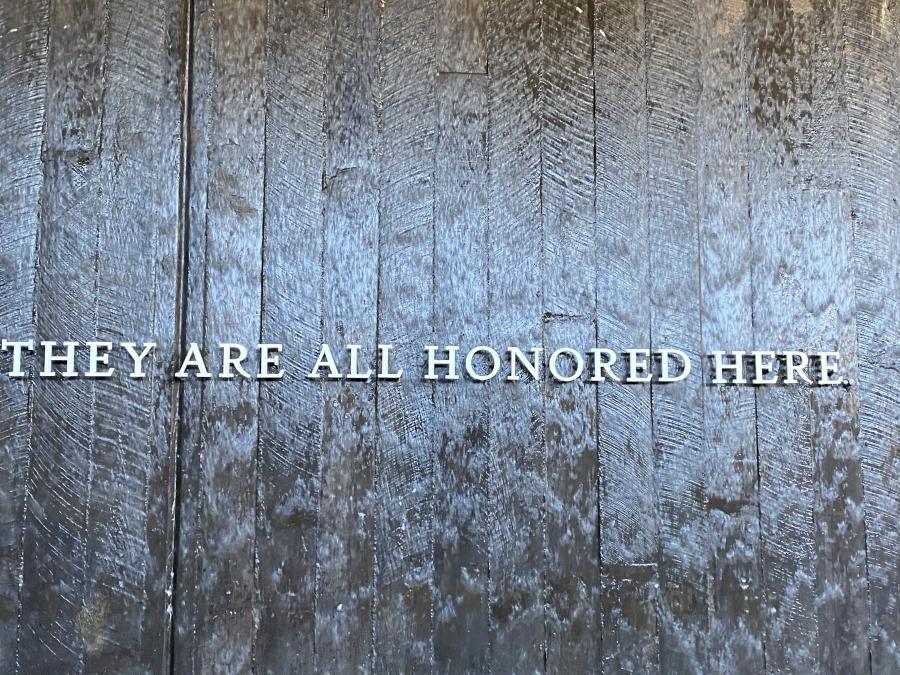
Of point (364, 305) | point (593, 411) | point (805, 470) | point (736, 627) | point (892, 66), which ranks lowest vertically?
point (736, 627)

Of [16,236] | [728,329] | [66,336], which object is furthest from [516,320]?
[16,236]

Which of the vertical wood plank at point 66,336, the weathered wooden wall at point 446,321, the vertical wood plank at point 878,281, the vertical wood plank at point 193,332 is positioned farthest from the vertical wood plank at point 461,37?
the vertical wood plank at point 878,281

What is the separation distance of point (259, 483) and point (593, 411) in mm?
873

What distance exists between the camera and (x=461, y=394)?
236 centimetres

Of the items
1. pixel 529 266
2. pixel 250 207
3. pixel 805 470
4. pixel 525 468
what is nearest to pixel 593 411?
pixel 525 468

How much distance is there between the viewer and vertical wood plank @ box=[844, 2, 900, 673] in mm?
2369

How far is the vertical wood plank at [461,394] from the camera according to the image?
7.50 ft

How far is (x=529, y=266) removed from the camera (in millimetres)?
2404

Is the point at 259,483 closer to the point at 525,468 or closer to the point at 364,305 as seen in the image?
the point at 364,305

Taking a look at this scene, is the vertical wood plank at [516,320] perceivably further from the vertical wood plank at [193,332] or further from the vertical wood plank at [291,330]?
the vertical wood plank at [193,332]

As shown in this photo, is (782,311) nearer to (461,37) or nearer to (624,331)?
(624,331)

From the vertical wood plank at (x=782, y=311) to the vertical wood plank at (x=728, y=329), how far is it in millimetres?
31

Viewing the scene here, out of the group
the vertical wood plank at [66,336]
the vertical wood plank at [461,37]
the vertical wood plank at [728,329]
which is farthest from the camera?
the vertical wood plank at [461,37]

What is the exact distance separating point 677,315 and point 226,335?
1.18 metres
